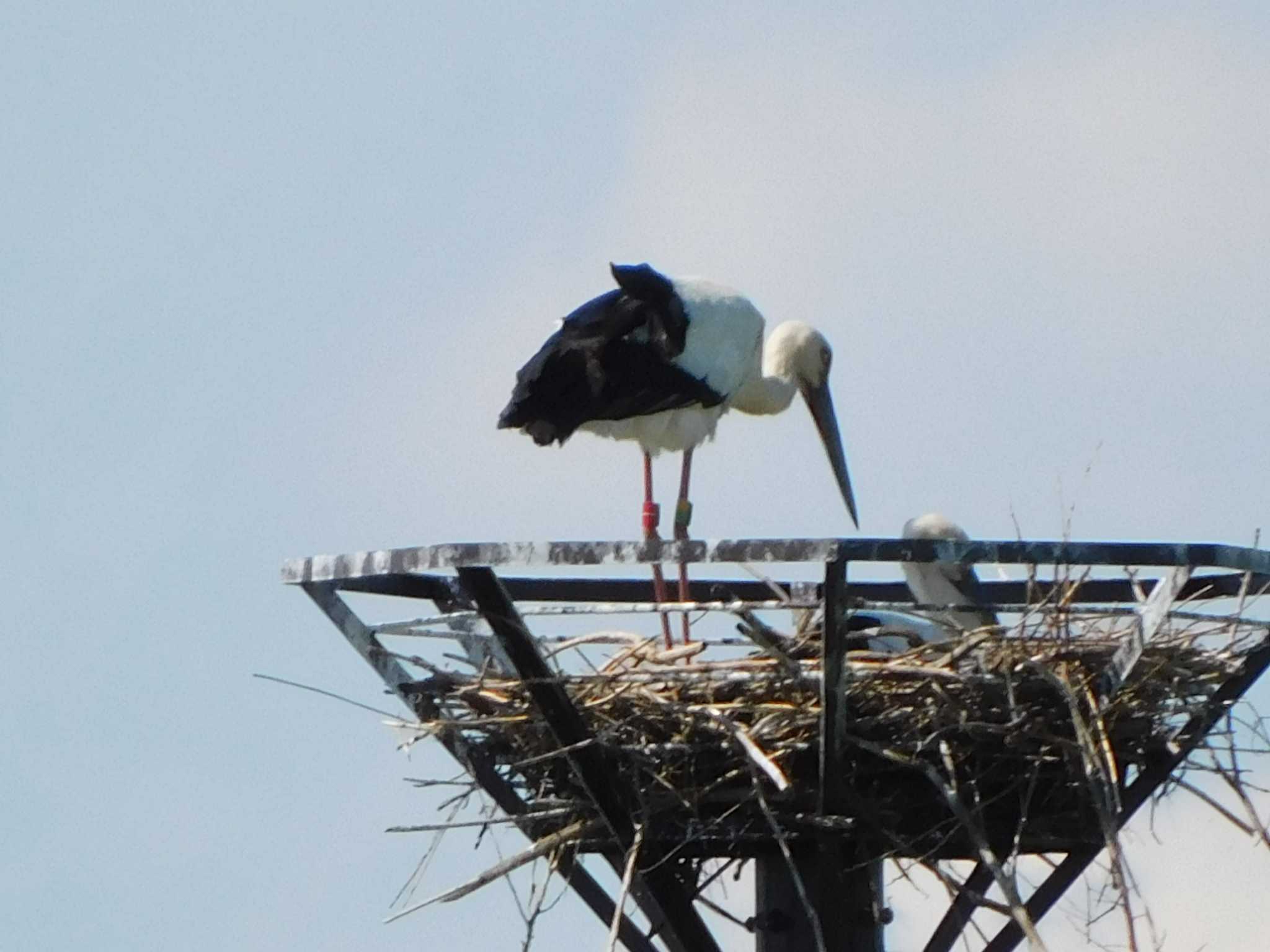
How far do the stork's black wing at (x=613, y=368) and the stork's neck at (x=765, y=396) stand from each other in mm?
848

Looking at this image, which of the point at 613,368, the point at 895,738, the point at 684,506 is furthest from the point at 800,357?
the point at 895,738

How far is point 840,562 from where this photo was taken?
601 centimetres

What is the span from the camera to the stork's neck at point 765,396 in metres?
10.6

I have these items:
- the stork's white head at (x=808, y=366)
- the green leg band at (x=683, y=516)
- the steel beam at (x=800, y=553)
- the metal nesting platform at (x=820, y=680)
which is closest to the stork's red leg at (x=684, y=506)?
the green leg band at (x=683, y=516)

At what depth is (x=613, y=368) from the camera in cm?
911

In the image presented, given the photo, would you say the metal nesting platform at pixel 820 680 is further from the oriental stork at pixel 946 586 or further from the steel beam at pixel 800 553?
the oriental stork at pixel 946 586

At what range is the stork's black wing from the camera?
29.0 feet

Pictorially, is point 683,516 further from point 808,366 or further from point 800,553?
point 800,553

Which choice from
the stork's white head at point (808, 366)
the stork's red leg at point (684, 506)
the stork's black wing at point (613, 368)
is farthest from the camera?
the stork's white head at point (808, 366)

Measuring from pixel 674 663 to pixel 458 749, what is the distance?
2.21 ft

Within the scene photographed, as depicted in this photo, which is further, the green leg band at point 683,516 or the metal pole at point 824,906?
the green leg band at point 683,516

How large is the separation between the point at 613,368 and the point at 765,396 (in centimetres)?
171

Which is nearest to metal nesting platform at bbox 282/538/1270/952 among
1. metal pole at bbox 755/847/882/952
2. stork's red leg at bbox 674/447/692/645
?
metal pole at bbox 755/847/882/952

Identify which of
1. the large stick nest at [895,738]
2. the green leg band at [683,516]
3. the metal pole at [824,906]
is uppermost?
the green leg band at [683,516]
